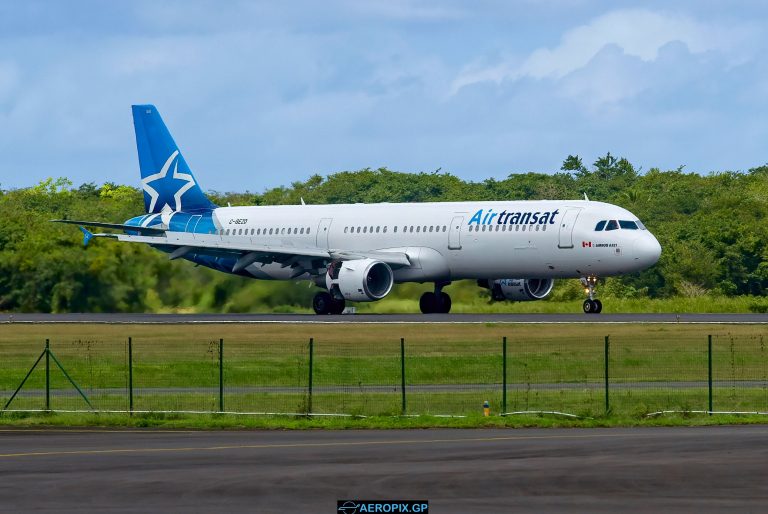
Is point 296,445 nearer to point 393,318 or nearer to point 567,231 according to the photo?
point 567,231

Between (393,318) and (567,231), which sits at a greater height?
(567,231)

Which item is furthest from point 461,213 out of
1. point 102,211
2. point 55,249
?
point 102,211

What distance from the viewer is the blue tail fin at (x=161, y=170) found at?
230 feet

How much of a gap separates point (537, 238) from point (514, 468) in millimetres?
35268

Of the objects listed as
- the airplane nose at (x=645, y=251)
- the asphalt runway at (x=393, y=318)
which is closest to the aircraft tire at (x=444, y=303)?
the asphalt runway at (x=393, y=318)

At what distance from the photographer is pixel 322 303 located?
2432 inches

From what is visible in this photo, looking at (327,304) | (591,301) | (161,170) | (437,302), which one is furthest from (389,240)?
(161,170)

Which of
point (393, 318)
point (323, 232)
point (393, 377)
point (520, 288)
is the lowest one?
point (393, 377)

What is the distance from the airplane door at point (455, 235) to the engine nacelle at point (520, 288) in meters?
3.01

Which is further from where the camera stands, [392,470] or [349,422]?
[349,422]

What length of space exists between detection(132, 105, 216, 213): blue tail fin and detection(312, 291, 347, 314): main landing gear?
10240 millimetres

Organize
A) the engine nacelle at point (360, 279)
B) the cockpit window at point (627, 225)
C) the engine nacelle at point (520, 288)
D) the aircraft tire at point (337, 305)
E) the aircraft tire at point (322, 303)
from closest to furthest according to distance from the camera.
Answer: the cockpit window at point (627, 225), the engine nacelle at point (360, 279), the aircraft tire at point (337, 305), the aircraft tire at point (322, 303), the engine nacelle at point (520, 288)

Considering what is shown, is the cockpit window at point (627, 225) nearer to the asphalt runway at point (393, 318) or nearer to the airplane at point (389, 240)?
the airplane at point (389, 240)

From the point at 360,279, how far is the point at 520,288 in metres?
6.87
